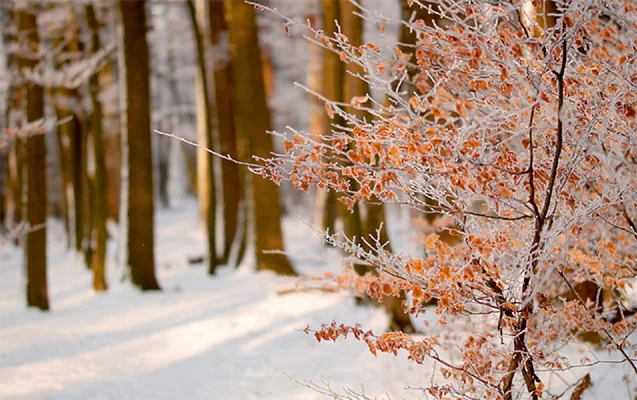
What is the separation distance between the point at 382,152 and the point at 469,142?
366mm

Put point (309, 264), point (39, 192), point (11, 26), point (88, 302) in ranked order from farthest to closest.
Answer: point (309, 264), point (11, 26), point (88, 302), point (39, 192)

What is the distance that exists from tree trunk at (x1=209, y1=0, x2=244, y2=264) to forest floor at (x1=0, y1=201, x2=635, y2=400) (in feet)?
6.37

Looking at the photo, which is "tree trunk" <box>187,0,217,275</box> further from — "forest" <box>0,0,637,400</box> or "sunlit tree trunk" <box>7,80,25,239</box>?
"sunlit tree trunk" <box>7,80,25,239</box>

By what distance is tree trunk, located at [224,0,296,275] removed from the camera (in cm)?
955

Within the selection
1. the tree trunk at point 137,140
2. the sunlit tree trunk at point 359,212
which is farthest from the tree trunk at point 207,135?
the sunlit tree trunk at point 359,212

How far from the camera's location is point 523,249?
97.4 inches

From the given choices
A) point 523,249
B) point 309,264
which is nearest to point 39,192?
point 309,264

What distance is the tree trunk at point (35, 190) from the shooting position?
27.3 feet

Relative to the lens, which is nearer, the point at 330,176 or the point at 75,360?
the point at 330,176

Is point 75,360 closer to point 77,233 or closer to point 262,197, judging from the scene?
point 262,197

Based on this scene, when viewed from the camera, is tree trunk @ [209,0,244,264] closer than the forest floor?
No

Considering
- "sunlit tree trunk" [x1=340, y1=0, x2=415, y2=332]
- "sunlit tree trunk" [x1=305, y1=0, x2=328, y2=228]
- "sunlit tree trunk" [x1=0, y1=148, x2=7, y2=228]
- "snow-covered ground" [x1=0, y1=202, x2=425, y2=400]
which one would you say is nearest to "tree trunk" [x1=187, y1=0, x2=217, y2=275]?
"snow-covered ground" [x1=0, y1=202, x2=425, y2=400]

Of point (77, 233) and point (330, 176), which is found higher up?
point (330, 176)

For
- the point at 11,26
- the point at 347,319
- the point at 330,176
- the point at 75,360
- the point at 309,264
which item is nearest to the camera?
the point at 330,176
